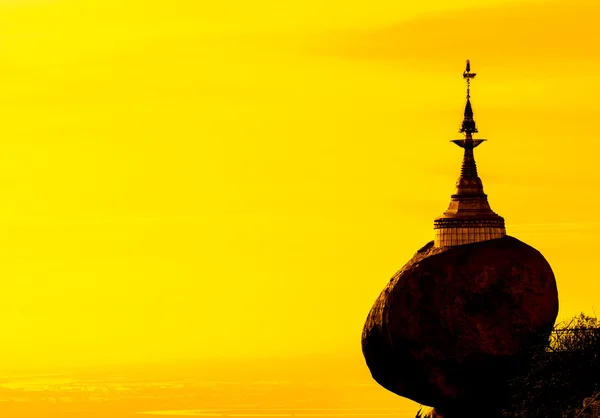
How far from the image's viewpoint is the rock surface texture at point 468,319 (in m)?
72.3

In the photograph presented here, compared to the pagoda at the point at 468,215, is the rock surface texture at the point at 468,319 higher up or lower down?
lower down

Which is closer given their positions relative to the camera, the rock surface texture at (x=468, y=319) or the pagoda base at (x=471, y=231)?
the rock surface texture at (x=468, y=319)

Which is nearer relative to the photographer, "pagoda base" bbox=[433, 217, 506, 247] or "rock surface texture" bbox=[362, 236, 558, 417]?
"rock surface texture" bbox=[362, 236, 558, 417]

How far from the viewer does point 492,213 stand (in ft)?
243

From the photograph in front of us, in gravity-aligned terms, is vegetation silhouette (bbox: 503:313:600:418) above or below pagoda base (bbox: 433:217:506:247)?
below

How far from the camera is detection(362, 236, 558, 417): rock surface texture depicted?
72.3 metres

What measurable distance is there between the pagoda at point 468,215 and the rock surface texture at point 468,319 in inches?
15.0

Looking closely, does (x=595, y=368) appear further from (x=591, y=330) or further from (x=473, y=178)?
(x=473, y=178)

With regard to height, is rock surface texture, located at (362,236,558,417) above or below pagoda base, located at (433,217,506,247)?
below

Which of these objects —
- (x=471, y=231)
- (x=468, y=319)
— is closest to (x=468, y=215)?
(x=471, y=231)

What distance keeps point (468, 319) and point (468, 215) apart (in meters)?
3.71

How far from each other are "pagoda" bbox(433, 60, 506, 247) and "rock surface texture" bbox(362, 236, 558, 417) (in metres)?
0.38

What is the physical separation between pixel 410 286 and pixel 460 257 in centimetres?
189

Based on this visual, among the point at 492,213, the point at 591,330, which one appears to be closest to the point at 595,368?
the point at 591,330
